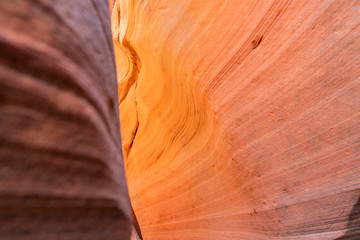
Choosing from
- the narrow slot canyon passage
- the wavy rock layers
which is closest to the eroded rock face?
the narrow slot canyon passage

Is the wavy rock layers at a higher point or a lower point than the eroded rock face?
lower

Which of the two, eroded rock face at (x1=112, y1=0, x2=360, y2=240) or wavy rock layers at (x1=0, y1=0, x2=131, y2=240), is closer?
wavy rock layers at (x1=0, y1=0, x2=131, y2=240)

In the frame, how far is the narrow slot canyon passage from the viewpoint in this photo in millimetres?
390

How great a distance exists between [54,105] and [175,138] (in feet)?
3.96

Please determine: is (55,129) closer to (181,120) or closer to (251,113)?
(251,113)

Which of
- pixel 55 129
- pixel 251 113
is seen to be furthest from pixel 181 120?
pixel 55 129

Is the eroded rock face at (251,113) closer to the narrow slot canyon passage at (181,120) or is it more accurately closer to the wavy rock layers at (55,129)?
the narrow slot canyon passage at (181,120)

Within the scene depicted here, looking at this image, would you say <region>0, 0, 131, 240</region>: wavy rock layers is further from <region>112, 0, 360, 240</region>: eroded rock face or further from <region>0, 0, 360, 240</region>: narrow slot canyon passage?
<region>112, 0, 360, 240</region>: eroded rock face

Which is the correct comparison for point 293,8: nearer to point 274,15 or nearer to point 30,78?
point 274,15

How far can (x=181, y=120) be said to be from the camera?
1.54 m

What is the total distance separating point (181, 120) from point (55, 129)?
114 cm

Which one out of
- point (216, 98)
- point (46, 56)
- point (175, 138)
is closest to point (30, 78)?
point (46, 56)

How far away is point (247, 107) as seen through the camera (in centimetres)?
109

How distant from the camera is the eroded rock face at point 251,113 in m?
0.88
